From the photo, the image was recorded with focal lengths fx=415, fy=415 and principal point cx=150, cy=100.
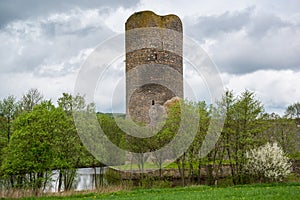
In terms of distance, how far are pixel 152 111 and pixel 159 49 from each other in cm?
488

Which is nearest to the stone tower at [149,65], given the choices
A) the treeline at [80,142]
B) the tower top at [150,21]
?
the tower top at [150,21]

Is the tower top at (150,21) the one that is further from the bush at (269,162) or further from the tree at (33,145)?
the bush at (269,162)

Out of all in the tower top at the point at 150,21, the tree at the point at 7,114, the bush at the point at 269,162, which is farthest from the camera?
the tower top at the point at 150,21

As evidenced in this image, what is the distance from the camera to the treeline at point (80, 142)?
67.9 ft

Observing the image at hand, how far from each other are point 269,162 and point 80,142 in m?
10.9

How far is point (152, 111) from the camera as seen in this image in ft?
103

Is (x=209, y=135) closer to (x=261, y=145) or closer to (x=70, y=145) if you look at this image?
(x=261, y=145)

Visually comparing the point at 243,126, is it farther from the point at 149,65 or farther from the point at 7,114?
the point at 7,114

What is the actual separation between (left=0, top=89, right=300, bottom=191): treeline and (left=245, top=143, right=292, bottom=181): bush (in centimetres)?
64

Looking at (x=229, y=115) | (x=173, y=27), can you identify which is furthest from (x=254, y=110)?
(x=173, y=27)

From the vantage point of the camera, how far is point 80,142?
80.2 feet

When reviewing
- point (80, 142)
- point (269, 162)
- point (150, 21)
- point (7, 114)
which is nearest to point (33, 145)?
point (80, 142)

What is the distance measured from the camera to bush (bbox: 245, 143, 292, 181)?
22969 millimetres

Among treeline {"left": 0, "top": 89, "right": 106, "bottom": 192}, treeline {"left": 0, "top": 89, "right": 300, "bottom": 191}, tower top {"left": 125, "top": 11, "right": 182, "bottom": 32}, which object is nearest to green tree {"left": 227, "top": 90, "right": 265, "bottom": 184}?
treeline {"left": 0, "top": 89, "right": 300, "bottom": 191}
